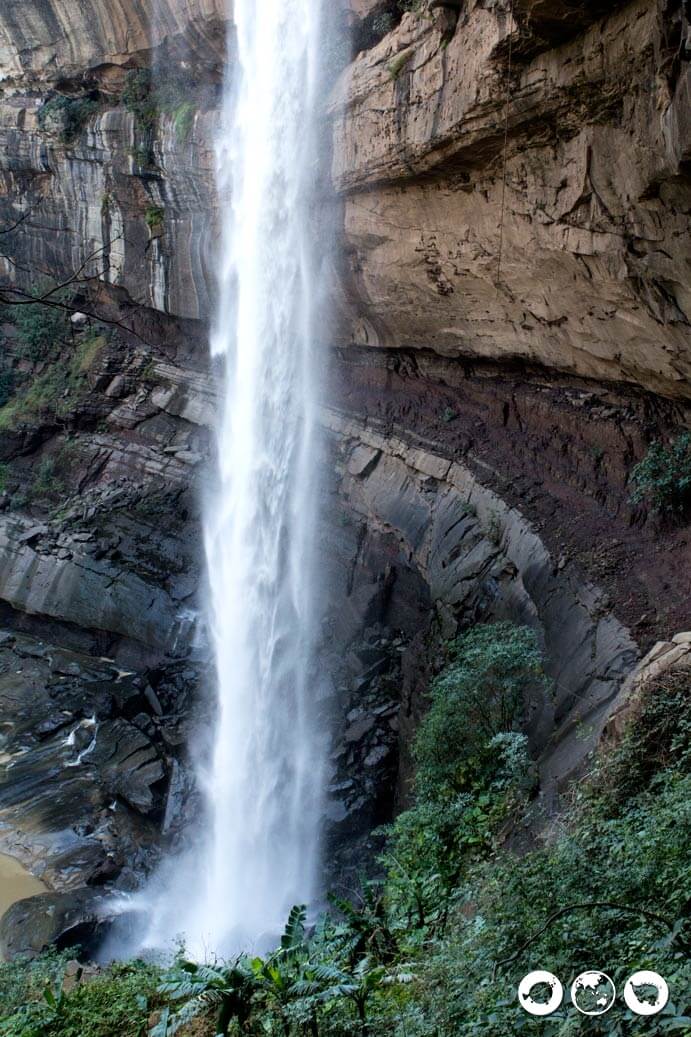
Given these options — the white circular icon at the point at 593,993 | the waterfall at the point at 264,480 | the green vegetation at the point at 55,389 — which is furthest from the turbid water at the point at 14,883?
the green vegetation at the point at 55,389

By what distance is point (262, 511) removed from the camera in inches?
585

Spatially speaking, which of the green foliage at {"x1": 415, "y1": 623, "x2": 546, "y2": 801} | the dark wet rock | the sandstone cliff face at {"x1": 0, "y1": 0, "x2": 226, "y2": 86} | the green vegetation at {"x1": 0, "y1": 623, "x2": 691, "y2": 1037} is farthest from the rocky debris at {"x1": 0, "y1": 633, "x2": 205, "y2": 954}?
the sandstone cliff face at {"x1": 0, "y1": 0, "x2": 226, "y2": 86}

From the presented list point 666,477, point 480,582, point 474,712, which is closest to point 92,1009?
point 474,712

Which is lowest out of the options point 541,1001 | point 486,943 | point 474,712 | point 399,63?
point 474,712

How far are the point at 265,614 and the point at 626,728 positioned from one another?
30.6 feet

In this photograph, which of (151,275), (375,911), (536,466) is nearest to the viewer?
(375,911)

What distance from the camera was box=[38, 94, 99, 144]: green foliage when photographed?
1817cm

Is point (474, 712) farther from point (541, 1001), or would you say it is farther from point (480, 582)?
point (541, 1001)

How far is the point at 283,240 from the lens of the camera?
1430 cm

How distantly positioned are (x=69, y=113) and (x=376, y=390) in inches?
388

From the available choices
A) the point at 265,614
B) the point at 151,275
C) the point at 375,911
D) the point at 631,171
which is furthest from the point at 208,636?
the point at 631,171

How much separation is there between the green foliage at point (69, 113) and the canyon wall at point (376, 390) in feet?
0.21

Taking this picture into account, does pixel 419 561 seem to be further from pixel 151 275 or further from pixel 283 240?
pixel 151 275

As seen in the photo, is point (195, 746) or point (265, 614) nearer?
point (195, 746)
